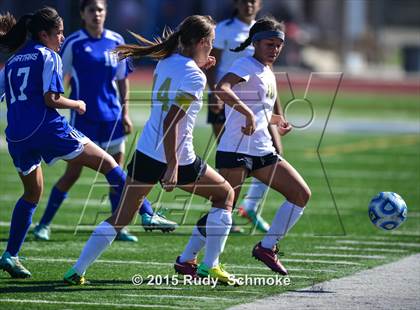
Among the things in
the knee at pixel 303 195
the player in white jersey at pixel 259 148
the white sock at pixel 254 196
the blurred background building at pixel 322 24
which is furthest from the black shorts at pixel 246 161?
the blurred background building at pixel 322 24

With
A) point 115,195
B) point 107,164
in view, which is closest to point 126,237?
point 115,195

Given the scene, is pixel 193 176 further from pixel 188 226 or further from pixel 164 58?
pixel 188 226

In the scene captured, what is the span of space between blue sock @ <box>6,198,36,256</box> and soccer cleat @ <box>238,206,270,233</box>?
3.33 meters

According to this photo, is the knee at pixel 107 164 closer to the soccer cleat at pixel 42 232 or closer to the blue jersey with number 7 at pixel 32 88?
the blue jersey with number 7 at pixel 32 88

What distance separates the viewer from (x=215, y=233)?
7.75m

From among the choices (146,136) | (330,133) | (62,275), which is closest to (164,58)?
(146,136)

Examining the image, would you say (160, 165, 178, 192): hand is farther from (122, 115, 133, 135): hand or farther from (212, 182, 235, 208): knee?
(122, 115, 133, 135): hand

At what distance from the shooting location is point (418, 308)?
282 inches

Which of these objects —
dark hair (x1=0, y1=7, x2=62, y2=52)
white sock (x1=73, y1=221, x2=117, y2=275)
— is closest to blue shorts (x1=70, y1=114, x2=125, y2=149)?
dark hair (x1=0, y1=7, x2=62, y2=52)

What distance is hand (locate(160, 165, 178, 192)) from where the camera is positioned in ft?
24.0

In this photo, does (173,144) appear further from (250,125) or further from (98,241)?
(98,241)

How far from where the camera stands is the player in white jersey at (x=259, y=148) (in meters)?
8.16

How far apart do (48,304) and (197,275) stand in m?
1.33

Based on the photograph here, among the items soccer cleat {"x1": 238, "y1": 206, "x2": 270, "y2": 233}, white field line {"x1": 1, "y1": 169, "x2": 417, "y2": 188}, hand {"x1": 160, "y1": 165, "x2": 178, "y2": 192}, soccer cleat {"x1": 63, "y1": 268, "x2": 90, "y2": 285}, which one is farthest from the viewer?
white field line {"x1": 1, "y1": 169, "x2": 417, "y2": 188}
